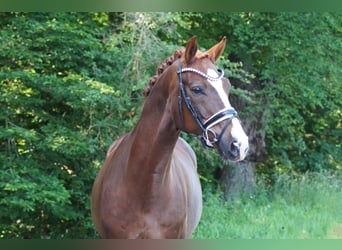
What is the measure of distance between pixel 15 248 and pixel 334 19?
8969mm

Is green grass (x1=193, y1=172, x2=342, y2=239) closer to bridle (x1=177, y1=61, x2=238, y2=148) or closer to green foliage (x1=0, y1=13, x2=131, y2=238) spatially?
green foliage (x1=0, y1=13, x2=131, y2=238)

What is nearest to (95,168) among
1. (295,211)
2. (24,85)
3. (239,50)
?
(24,85)

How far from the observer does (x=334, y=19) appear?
→ 897 cm

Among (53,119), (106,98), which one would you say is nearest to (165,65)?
(106,98)

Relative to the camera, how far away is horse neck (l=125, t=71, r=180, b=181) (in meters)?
2.98

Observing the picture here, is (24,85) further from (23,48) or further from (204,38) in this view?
(204,38)

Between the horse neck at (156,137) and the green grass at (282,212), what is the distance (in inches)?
129

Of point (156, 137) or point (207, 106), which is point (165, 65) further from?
point (207, 106)

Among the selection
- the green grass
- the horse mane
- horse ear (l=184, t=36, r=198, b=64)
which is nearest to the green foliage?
the green grass

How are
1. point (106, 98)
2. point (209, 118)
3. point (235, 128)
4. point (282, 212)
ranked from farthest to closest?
point (282, 212) < point (106, 98) < point (209, 118) < point (235, 128)

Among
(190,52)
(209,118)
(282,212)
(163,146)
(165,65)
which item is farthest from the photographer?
(282,212)

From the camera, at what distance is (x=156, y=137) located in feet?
9.86

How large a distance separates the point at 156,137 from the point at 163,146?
0.06m

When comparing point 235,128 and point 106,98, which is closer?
point 235,128
